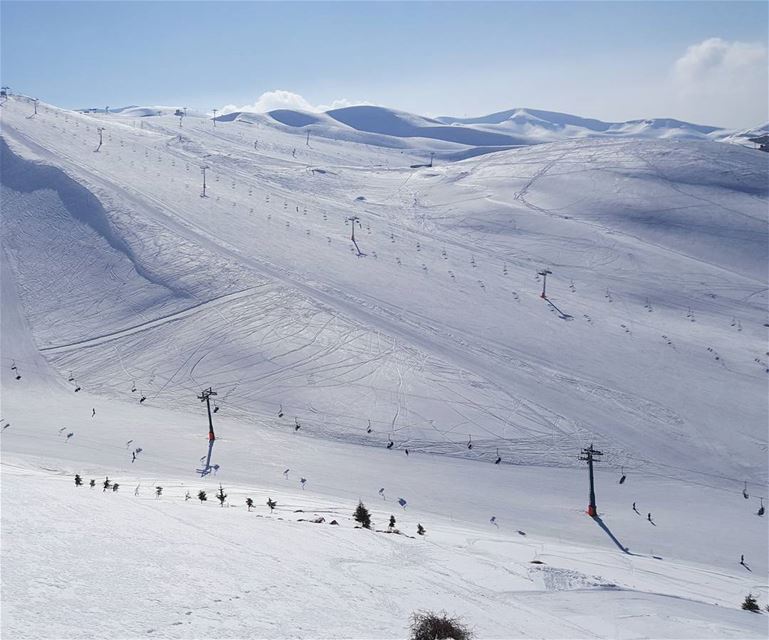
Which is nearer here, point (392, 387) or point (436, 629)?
point (436, 629)

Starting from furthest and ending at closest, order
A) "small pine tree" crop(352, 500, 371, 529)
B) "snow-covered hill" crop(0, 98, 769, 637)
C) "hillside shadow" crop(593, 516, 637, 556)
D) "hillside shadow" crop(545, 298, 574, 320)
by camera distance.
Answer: "hillside shadow" crop(545, 298, 574, 320) → "hillside shadow" crop(593, 516, 637, 556) → "small pine tree" crop(352, 500, 371, 529) → "snow-covered hill" crop(0, 98, 769, 637)

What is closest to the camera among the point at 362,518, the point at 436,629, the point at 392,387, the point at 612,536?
the point at 436,629

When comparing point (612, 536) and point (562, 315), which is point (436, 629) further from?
point (562, 315)

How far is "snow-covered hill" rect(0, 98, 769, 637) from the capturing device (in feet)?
34.8

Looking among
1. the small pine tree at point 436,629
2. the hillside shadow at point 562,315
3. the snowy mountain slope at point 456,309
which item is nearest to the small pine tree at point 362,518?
the small pine tree at point 436,629

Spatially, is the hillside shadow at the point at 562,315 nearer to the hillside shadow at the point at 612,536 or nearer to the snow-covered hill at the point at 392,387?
the snow-covered hill at the point at 392,387

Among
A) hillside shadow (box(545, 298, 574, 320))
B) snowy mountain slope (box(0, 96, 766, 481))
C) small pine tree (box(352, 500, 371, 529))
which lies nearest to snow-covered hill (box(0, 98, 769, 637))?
snowy mountain slope (box(0, 96, 766, 481))

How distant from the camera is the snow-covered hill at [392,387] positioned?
10.6 meters

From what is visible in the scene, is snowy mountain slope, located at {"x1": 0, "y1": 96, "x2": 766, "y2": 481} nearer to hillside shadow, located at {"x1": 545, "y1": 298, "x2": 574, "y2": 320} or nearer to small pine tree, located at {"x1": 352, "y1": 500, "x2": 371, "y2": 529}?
hillside shadow, located at {"x1": 545, "y1": 298, "x2": 574, "y2": 320}

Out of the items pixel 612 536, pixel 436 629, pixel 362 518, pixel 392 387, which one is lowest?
pixel 612 536

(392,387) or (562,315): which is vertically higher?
(562,315)

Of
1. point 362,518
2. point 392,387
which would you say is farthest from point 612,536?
point 392,387

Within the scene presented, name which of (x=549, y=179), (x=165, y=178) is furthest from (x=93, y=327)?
(x=549, y=179)

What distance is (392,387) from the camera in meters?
32.2
